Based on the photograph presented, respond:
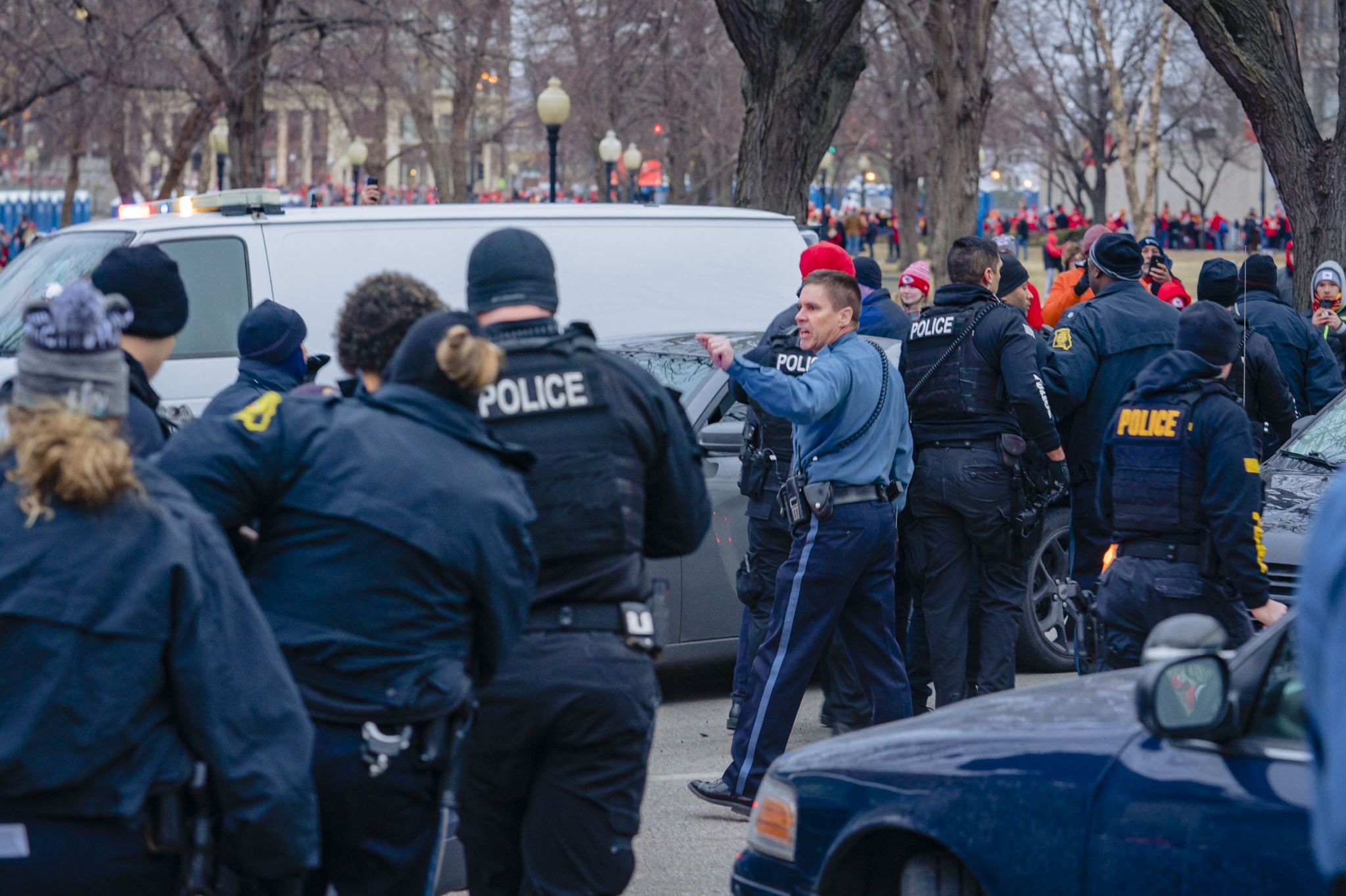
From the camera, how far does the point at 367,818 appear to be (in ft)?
10.4

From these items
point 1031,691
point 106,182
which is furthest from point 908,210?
point 106,182

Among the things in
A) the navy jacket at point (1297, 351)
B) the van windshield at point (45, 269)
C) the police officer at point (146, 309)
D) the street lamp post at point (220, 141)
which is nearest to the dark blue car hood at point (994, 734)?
the police officer at point (146, 309)

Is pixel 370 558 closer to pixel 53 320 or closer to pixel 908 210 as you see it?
pixel 53 320

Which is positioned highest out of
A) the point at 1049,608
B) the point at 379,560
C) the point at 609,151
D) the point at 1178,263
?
the point at 609,151

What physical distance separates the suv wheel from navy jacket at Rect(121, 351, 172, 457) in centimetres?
484

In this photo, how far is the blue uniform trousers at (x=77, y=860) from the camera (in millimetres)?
2709

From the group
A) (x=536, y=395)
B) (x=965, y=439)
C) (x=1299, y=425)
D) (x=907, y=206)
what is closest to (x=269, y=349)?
(x=536, y=395)

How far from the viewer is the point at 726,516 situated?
24.0 ft

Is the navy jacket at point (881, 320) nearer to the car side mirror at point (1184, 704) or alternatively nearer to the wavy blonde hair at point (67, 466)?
the car side mirror at point (1184, 704)

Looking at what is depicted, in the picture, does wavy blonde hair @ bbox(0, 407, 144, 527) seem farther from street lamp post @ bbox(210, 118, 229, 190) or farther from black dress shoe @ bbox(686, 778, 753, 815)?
street lamp post @ bbox(210, 118, 229, 190)

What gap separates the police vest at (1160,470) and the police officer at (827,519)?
0.84 m

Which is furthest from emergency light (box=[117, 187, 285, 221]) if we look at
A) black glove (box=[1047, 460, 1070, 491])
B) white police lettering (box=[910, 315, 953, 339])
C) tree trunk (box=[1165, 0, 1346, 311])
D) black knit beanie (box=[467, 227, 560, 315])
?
tree trunk (box=[1165, 0, 1346, 311])

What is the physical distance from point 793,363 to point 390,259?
3.45 meters

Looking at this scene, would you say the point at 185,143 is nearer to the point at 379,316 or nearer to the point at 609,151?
the point at 609,151
